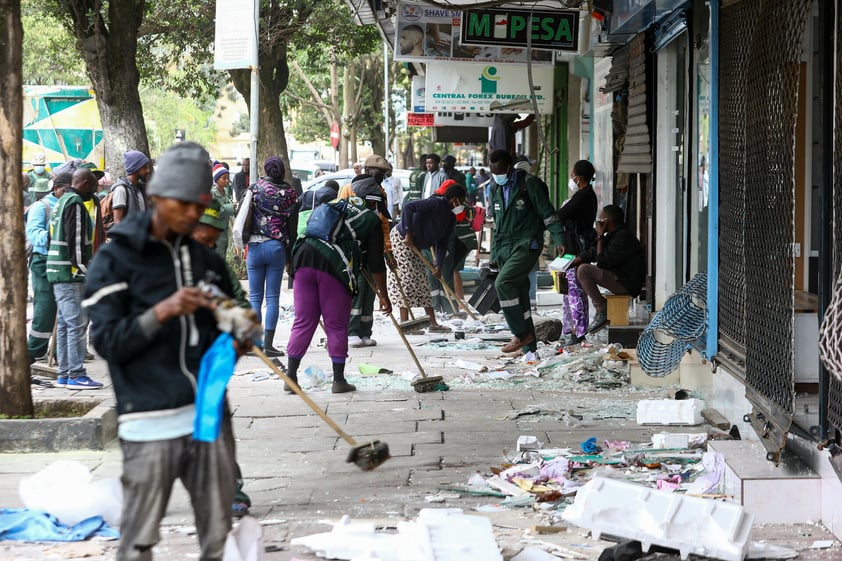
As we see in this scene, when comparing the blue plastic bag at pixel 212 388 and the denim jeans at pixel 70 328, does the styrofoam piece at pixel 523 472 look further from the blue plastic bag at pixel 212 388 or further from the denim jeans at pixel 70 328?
the denim jeans at pixel 70 328

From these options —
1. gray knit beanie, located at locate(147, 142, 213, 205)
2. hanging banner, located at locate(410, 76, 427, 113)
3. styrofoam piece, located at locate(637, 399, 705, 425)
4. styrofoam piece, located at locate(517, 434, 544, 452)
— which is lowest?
styrofoam piece, located at locate(517, 434, 544, 452)

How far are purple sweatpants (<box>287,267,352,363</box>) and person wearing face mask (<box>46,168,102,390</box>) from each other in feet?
Answer: 5.50

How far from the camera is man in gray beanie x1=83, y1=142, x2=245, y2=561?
405 cm

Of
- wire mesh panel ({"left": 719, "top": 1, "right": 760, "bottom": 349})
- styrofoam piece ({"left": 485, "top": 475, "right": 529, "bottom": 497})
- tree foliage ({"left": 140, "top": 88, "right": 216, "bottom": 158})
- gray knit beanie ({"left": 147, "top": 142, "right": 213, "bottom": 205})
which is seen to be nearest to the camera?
gray knit beanie ({"left": 147, "top": 142, "right": 213, "bottom": 205})

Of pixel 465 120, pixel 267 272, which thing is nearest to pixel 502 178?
pixel 267 272

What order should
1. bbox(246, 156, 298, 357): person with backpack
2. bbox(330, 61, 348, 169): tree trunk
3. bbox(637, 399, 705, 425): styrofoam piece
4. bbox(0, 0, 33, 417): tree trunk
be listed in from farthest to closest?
bbox(330, 61, 348, 169): tree trunk
bbox(246, 156, 298, 357): person with backpack
bbox(637, 399, 705, 425): styrofoam piece
bbox(0, 0, 33, 417): tree trunk

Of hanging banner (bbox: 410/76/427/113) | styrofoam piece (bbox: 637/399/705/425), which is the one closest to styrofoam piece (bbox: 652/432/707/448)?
styrofoam piece (bbox: 637/399/705/425)

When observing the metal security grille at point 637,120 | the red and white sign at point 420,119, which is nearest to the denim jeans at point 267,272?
the metal security grille at point 637,120

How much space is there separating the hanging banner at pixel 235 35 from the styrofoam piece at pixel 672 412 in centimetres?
719

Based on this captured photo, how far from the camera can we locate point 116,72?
1495 centimetres

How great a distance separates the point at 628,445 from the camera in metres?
→ 7.74

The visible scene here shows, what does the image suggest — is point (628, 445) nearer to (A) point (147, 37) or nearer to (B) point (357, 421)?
(B) point (357, 421)

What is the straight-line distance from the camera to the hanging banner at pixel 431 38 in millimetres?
14828

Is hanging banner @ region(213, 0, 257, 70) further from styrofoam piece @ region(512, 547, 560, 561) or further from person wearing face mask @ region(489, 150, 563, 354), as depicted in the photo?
styrofoam piece @ region(512, 547, 560, 561)
